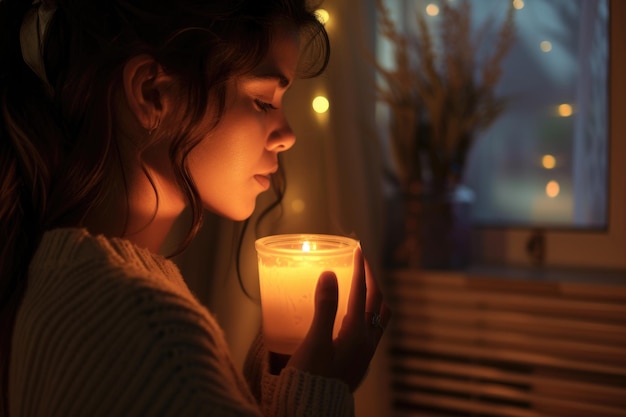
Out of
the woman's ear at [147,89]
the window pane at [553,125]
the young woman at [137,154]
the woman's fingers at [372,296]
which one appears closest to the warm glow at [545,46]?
the window pane at [553,125]

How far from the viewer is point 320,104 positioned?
1.32m

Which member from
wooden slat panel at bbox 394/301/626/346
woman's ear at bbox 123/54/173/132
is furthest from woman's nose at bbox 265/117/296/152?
wooden slat panel at bbox 394/301/626/346

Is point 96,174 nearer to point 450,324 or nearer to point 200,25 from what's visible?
point 200,25

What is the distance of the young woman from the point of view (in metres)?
0.64

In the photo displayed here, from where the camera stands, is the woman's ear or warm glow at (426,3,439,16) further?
warm glow at (426,3,439,16)

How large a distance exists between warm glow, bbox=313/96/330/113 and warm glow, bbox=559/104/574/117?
767 millimetres

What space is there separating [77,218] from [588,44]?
1.48 meters

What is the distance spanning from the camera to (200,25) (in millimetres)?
730

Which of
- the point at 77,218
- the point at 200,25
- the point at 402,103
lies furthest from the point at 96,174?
the point at 402,103

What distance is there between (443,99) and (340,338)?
104 cm

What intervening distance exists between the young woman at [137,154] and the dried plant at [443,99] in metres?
0.75

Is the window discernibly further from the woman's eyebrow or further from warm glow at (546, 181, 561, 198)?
the woman's eyebrow

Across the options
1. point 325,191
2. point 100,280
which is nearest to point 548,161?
Result: point 325,191

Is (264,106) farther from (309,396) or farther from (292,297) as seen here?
(309,396)
